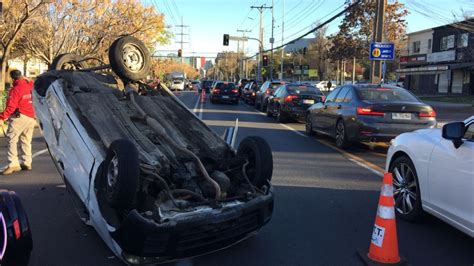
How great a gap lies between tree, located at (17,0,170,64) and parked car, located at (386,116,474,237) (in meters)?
22.1

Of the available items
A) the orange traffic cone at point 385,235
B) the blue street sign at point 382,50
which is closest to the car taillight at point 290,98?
the blue street sign at point 382,50

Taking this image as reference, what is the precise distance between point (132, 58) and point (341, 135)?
6.25 metres

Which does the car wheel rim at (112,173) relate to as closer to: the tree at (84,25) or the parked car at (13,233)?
the parked car at (13,233)

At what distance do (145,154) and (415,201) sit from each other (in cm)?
301

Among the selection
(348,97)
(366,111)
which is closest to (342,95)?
(348,97)

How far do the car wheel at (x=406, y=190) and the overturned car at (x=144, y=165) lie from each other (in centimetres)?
178

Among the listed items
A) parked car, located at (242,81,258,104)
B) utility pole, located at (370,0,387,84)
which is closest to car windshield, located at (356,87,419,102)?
utility pole, located at (370,0,387,84)

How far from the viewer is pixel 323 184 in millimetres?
7160

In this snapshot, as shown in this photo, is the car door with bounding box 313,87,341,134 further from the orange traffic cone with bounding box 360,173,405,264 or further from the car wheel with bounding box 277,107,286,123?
the orange traffic cone with bounding box 360,173,405,264

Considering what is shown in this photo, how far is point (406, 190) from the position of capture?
5387mm

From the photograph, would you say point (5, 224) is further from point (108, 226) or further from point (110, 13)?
point (110, 13)

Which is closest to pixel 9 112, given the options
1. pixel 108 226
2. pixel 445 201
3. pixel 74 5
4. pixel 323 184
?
pixel 108 226

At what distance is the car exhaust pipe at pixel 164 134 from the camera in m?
4.25

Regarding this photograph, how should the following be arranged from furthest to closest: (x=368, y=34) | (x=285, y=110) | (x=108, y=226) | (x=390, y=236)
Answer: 1. (x=368, y=34)
2. (x=285, y=110)
3. (x=390, y=236)
4. (x=108, y=226)
